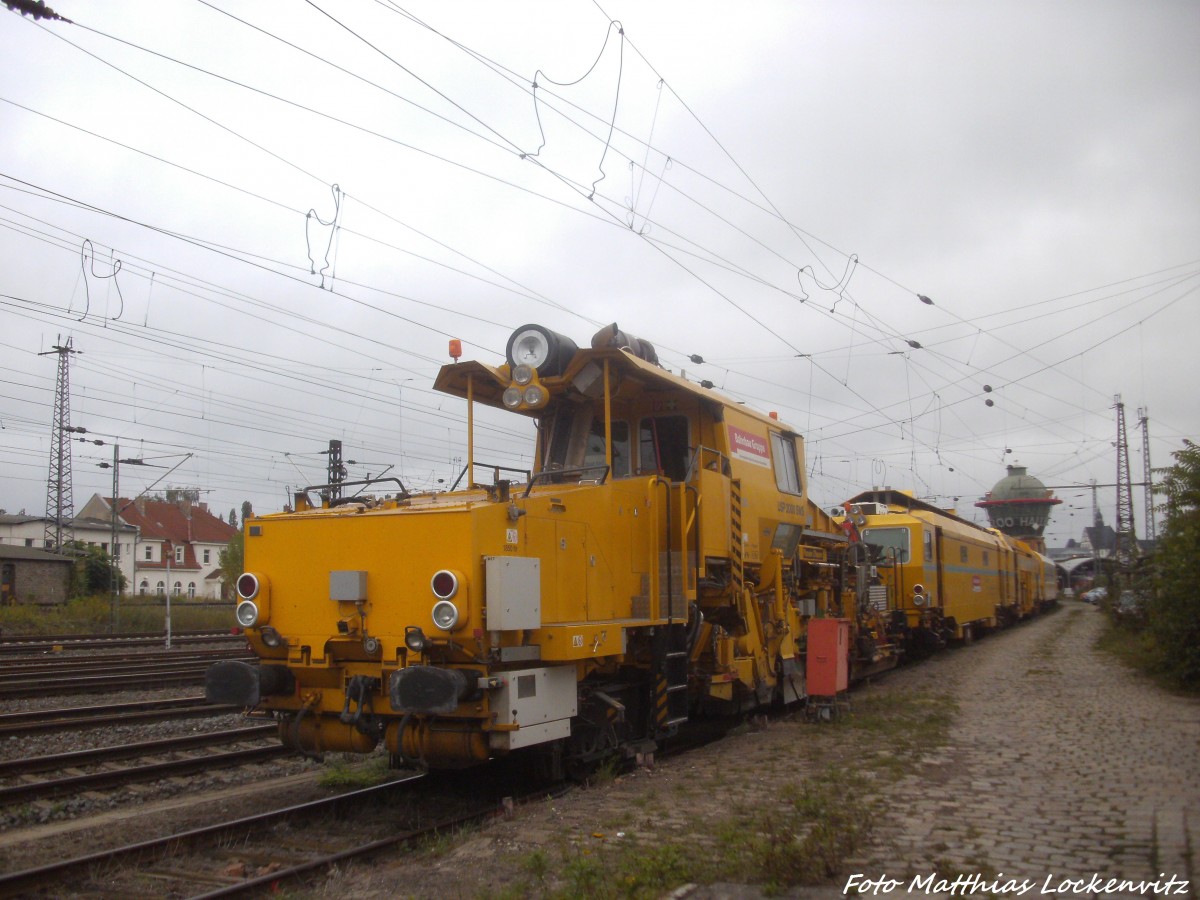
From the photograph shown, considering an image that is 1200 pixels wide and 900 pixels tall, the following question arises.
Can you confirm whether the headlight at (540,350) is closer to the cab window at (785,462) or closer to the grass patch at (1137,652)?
the cab window at (785,462)

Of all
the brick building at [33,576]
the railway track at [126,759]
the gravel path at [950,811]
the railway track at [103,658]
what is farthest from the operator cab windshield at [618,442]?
the brick building at [33,576]

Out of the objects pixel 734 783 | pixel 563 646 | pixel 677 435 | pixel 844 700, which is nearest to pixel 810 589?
pixel 844 700

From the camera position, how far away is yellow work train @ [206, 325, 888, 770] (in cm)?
686

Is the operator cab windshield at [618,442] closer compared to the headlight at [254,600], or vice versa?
the headlight at [254,600]

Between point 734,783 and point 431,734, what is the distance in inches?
101

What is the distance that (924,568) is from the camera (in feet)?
64.8

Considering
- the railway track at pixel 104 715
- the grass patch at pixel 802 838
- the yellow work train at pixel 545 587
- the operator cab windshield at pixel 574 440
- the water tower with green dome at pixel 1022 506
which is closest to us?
the grass patch at pixel 802 838

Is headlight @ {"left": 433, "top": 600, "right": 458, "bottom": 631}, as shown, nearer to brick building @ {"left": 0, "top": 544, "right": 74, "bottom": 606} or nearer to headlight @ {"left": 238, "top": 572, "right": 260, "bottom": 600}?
headlight @ {"left": 238, "top": 572, "right": 260, "bottom": 600}

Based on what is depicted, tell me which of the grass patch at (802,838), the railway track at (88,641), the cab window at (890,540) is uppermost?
the cab window at (890,540)

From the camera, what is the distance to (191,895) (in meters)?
5.73

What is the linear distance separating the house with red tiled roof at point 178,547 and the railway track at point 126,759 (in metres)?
59.0

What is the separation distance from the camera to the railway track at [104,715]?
37.9 feet

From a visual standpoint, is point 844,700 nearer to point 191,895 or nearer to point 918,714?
point 918,714

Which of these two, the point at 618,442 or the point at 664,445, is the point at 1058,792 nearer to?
the point at 664,445
